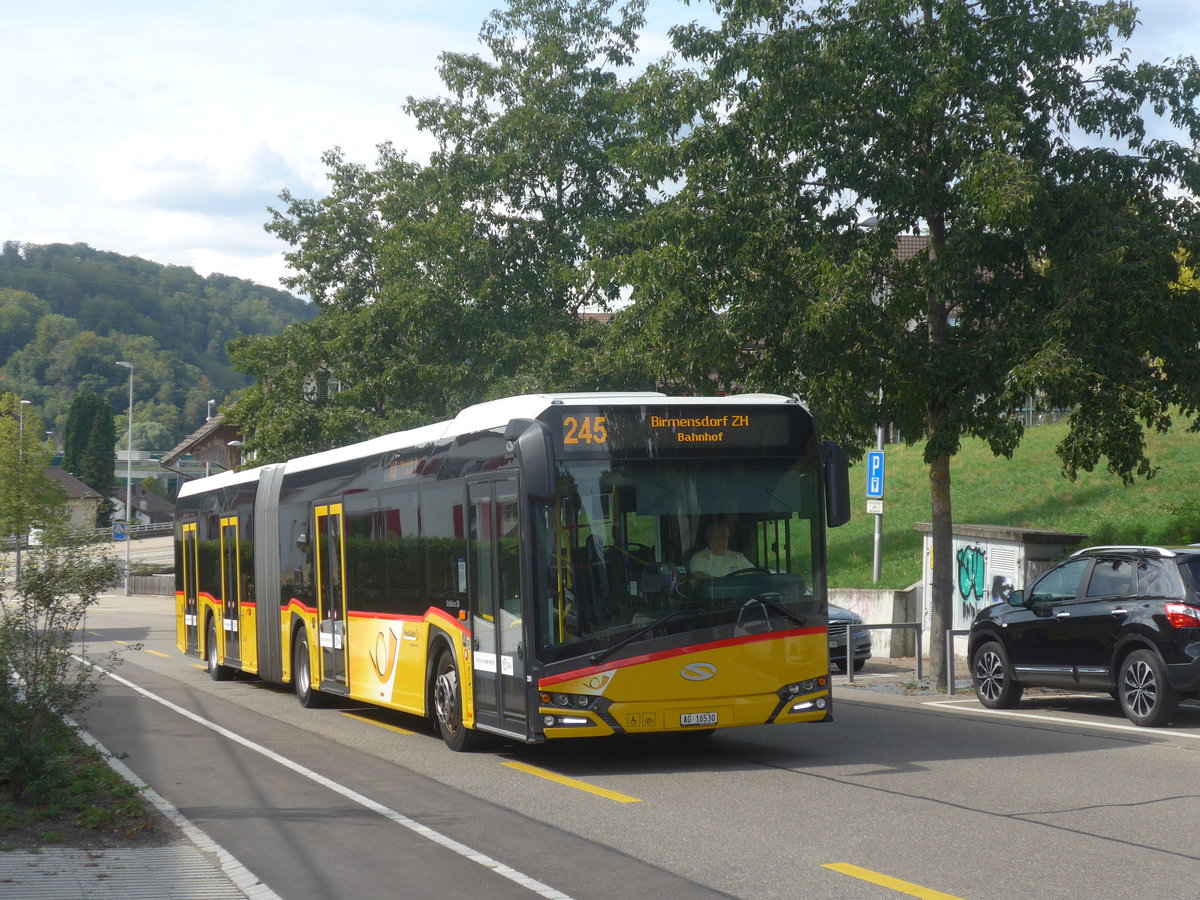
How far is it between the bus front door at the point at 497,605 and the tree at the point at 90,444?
137 meters

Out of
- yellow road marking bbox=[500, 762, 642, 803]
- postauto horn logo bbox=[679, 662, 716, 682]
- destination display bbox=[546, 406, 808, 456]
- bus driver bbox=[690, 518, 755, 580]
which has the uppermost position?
destination display bbox=[546, 406, 808, 456]

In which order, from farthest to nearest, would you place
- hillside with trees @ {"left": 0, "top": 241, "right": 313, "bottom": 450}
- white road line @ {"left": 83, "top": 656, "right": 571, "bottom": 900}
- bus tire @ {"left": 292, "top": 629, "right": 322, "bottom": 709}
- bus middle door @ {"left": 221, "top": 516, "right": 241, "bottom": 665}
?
1. hillside with trees @ {"left": 0, "top": 241, "right": 313, "bottom": 450}
2. bus middle door @ {"left": 221, "top": 516, "right": 241, "bottom": 665}
3. bus tire @ {"left": 292, "top": 629, "right": 322, "bottom": 709}
4. white road line @ {"left": 83, "top": 656, "right": 571, "bottom": 900}

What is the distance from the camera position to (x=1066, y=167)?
17.1m

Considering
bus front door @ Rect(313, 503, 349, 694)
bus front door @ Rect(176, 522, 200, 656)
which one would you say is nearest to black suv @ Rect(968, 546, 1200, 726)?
bus front door @ Rect(313, 503, 349, 694)

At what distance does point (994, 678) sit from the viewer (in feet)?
52.3

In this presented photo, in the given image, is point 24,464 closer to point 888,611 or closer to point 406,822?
point 888,611

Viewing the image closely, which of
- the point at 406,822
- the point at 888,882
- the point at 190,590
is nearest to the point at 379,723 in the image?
the point at 406,822

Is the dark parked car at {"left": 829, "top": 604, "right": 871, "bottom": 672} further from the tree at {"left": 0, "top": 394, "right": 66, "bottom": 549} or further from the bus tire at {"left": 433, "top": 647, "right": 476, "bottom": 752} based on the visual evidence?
the tree at {"left": 0, "top": 394, "right": 66, "bottom": 549}

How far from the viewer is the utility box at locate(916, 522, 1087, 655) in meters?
21.7

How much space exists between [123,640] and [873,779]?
28796 millimetres

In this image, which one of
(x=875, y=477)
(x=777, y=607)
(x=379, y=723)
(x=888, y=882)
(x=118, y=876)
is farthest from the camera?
(x=875, y=477)

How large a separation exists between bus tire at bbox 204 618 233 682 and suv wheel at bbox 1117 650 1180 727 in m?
14.1

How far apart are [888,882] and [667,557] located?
4.09 metres

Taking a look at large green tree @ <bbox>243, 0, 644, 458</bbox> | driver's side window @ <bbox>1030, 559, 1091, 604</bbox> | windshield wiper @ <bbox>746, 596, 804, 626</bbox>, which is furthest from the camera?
large green tree @ <bbox>243, 0, 644, 458</bbox>
